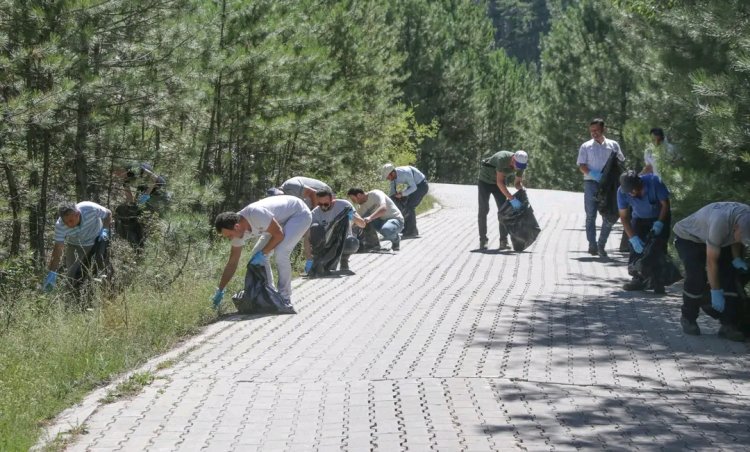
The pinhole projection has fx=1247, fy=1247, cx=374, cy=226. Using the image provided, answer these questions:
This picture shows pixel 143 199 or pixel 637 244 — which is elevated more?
pixel 143 199

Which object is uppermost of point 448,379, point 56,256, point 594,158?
point 594,158

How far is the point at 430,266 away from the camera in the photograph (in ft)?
58.7

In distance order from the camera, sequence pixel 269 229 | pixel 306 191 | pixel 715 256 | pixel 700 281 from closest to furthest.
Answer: pixel 715 256, pixel 700 281, pixel 269 229, pixel 306 191

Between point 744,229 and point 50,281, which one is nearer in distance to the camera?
point 744,229

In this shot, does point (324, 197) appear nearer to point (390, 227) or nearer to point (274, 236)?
point (274, 236)

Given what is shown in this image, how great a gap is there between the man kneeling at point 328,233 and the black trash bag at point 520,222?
3692 mm

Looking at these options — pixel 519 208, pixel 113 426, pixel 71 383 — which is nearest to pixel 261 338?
pixel 71 383

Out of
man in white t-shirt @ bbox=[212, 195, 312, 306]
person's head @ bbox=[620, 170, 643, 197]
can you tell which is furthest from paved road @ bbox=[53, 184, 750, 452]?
person's head @ bbox=[620, 170, 643, 197]

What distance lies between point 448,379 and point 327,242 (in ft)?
23.8

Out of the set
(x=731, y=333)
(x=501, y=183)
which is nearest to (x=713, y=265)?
(x=731, y=333)

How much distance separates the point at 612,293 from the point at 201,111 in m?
5.76

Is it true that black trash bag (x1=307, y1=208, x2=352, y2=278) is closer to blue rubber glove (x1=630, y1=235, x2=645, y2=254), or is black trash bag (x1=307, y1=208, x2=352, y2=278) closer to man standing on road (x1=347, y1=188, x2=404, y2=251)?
man standing on road (x1=347, y1=188, x2=404, y2=251)

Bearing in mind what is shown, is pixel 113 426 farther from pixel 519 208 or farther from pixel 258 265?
pixel 519 208

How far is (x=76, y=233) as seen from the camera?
1316 cm
